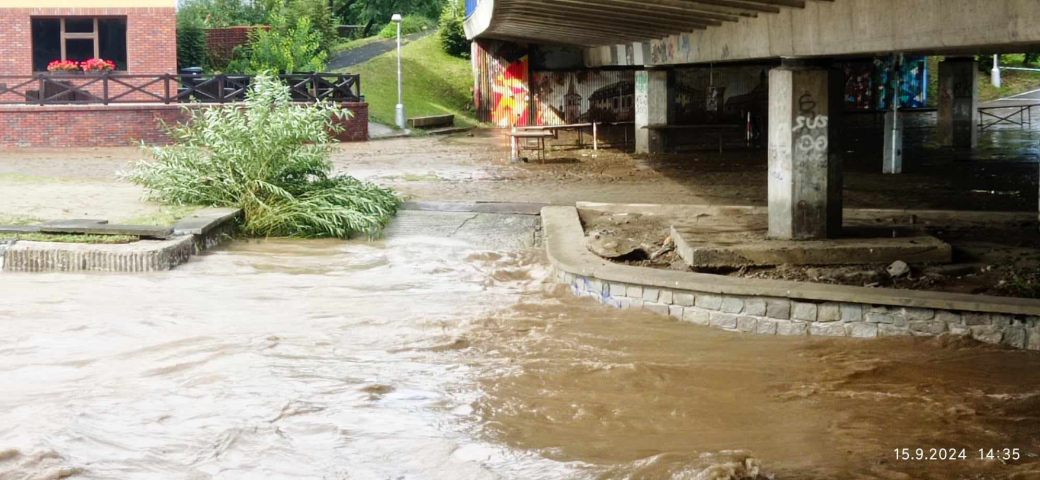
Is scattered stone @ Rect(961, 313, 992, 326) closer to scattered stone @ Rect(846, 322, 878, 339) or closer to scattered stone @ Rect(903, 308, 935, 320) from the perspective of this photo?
scattered stone @ Rect(903, 308, 935, 320)

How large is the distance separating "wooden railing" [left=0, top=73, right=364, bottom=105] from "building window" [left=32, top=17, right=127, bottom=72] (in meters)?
1.52

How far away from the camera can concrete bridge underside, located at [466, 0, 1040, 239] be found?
903 centimetres

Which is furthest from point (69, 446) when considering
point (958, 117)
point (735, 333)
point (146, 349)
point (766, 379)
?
point (958, 117)

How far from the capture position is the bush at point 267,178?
1508 centimetres

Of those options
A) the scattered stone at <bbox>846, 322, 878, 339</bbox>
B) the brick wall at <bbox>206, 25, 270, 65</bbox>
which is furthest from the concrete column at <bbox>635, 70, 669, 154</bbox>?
the scattered stone at <bbox>846, 322, 878, 339</bbox>

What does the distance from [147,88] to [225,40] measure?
856 centimetres

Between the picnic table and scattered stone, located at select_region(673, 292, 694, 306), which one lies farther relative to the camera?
the picnic table

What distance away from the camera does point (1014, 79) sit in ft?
146

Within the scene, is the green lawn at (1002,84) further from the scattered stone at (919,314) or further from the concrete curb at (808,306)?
the scattered stone at (919,314)

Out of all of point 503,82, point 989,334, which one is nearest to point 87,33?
point 503,82

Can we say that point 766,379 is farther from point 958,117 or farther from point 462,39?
point 462,39

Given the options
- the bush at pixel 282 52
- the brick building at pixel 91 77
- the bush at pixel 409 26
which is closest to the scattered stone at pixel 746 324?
the brick building at pixel 91 77

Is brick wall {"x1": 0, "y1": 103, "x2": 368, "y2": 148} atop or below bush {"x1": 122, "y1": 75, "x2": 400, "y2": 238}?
atop

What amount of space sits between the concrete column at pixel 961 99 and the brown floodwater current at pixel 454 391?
1772 centimetres
